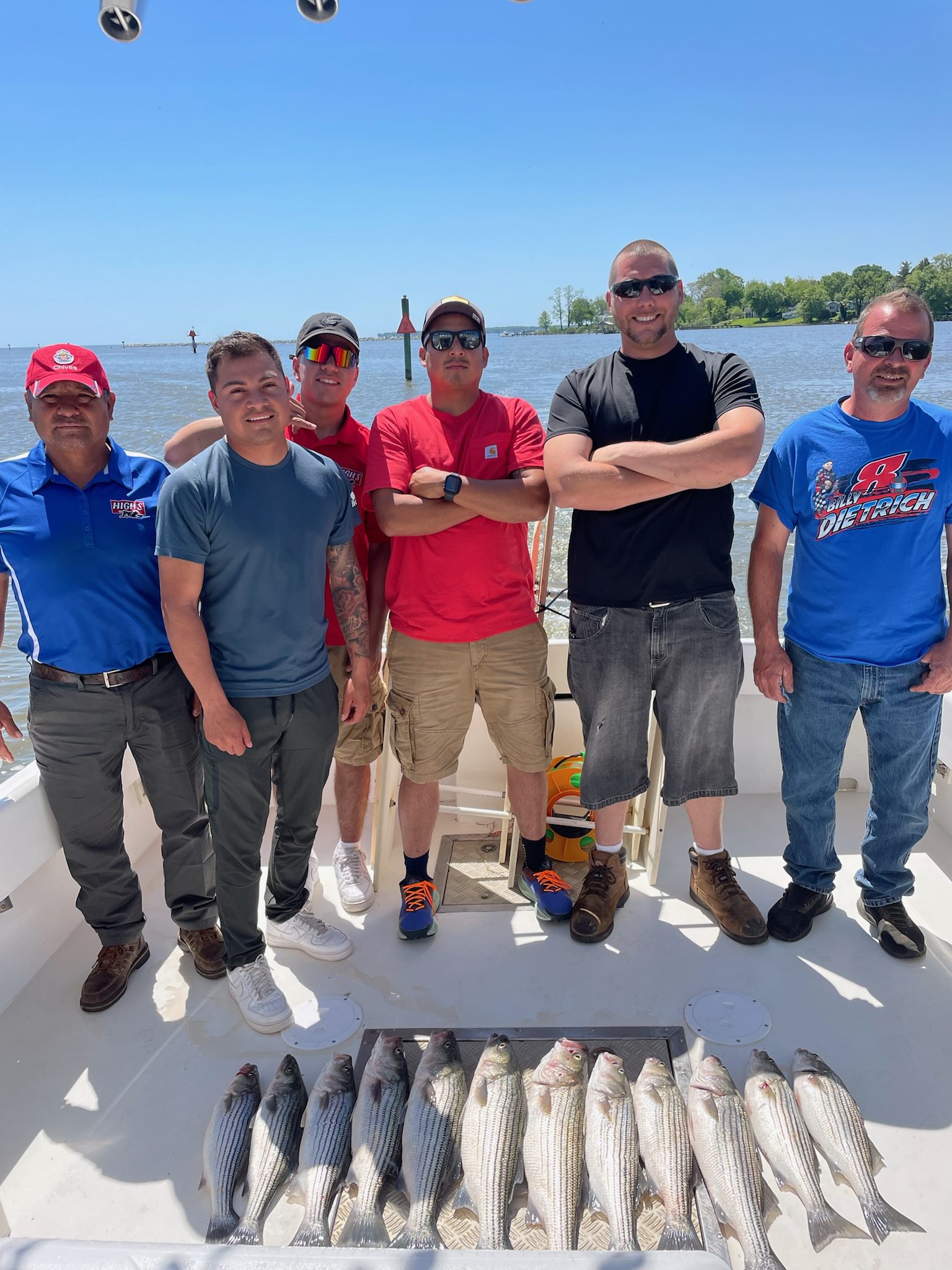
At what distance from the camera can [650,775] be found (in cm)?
354

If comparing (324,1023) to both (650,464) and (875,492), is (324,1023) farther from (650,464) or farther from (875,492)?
(875,492)

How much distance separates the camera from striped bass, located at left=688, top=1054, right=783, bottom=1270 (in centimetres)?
197

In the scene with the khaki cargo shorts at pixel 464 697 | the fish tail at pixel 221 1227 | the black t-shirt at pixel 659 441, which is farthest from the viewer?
the khaki cargo shorts at pixel 464 697

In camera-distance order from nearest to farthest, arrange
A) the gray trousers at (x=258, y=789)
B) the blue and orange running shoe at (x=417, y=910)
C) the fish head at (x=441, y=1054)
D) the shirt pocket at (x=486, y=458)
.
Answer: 1. the fish head at (x=441, y=1054)
2. the gray trousers at (x=258, y=789)
3. the shirt pocket at (x=486, y=458)
4. the blue and orange running shoe at (x=417, y=910)

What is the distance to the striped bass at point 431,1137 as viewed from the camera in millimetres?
2033

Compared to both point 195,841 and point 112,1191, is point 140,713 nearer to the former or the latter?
point 195,841

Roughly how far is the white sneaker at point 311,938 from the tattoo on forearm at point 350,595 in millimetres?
1096

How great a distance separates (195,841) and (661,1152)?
6.15 feet

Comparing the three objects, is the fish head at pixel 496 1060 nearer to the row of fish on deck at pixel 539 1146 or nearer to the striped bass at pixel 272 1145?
the row of fish on deck at pixel 539 1146

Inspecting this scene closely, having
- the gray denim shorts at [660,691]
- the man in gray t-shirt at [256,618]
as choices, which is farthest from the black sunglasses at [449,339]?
the gray denim shorts at [660,691]

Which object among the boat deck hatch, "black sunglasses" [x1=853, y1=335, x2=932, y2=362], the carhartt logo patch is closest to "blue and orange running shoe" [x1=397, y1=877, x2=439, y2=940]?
the boat deck hatch

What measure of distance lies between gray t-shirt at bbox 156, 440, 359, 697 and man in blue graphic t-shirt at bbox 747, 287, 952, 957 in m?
1.59

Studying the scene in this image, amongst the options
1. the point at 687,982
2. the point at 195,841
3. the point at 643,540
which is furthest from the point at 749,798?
the point at 195,841

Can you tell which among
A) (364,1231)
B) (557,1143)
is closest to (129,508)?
(364,1231)
